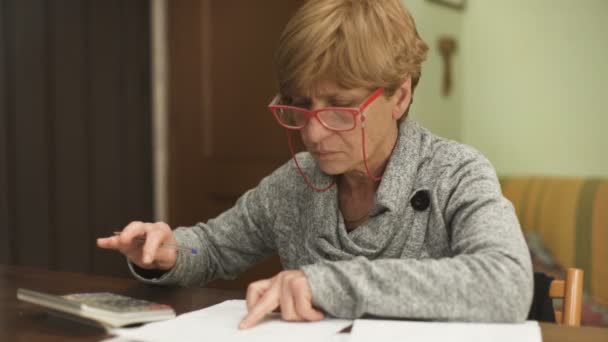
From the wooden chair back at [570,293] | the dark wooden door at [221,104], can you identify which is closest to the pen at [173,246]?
the wooden chair back at [570,293]

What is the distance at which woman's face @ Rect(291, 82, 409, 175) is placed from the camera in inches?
43.6

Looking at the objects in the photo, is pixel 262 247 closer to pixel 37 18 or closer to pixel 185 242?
pixel 185 242

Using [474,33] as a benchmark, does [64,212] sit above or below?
below

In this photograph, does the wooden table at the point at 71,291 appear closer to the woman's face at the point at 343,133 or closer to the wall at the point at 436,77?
the woman's face at the point at 343,133

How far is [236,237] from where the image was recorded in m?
1.40

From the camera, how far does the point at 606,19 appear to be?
255cm

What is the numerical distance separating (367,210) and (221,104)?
6.63ft

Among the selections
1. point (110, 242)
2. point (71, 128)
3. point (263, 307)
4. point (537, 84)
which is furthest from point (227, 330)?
point (537, 84)

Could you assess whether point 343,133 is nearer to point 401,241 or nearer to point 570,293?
point 401,241

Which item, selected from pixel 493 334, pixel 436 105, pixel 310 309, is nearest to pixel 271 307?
pixel 310 309

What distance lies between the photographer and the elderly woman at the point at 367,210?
2.79 ft

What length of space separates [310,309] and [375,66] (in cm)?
→ 45

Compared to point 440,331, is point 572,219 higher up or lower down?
lower down

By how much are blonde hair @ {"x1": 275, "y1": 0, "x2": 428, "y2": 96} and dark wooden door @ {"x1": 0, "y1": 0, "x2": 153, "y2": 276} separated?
69.2 inches
